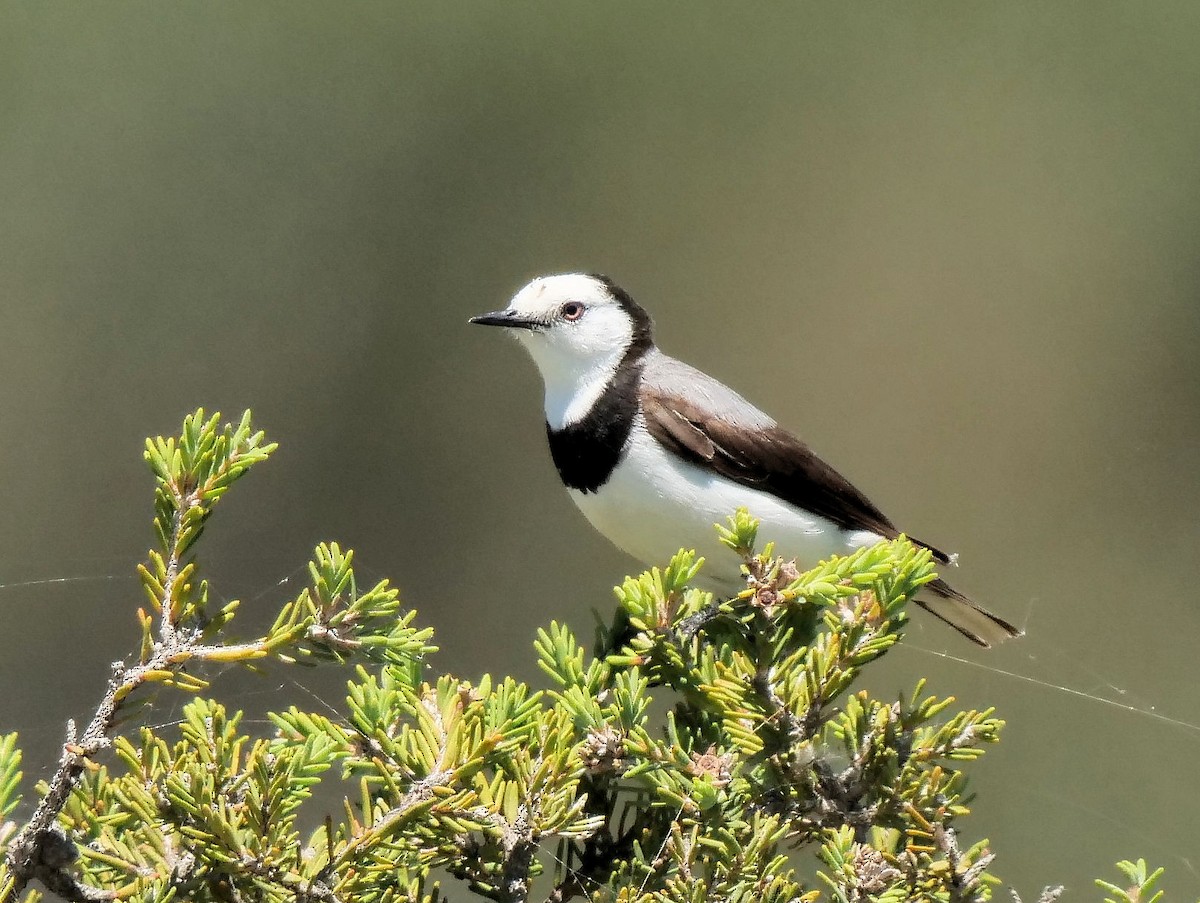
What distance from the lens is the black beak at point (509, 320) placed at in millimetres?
1719

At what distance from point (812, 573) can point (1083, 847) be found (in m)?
1.98

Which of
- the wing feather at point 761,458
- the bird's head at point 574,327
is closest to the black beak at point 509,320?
the bird's head at point 574,327

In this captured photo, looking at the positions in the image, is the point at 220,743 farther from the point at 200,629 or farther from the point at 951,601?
the point at 951,601

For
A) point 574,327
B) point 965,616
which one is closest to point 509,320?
point 574,327

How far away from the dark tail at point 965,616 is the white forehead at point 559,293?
63 cm

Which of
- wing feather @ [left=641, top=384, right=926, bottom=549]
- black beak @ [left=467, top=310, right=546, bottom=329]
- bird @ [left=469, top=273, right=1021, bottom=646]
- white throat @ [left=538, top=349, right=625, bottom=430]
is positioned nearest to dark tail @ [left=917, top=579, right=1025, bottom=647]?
bird @ [left=469, top=273, right=1021, bottom=646]

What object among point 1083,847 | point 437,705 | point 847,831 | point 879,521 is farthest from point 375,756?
point 1083,847

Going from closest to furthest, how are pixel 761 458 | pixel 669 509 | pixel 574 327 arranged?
1. pixel 669 509
2. pixel 761 458
3. pixel 574 327

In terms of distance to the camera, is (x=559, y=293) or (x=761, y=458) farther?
(x=559, y=293)

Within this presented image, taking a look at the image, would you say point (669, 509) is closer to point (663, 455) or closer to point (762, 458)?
point (663, 455)

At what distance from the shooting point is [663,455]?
5.13 feet

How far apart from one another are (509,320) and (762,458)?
0.41 metres

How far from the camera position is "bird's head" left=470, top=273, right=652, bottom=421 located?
67.6 inches

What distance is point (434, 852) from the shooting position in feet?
2.58
